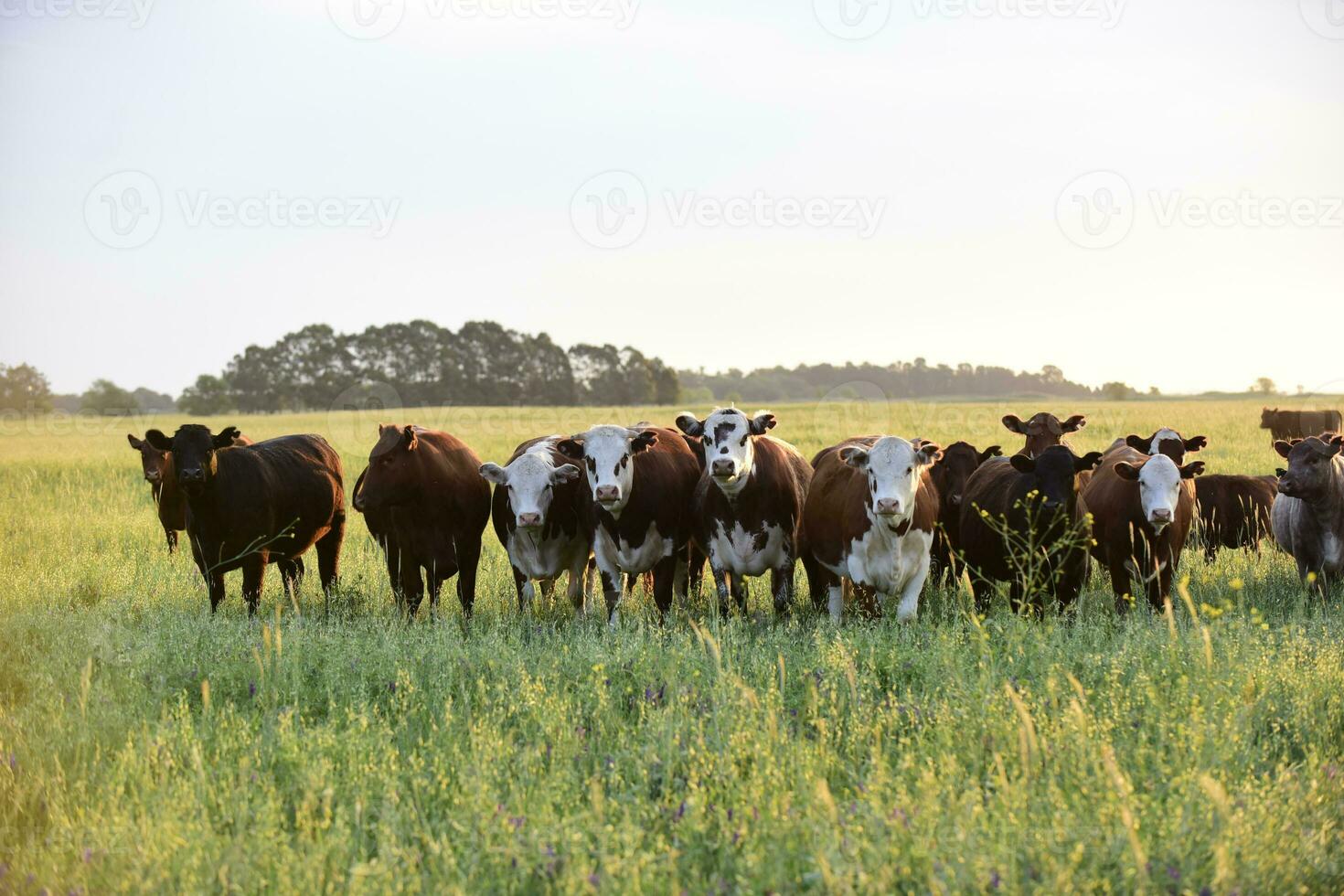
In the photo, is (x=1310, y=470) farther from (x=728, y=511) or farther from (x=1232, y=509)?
(x=728, y=511)

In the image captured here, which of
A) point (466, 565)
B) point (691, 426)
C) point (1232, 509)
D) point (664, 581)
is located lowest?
point (664, 581)

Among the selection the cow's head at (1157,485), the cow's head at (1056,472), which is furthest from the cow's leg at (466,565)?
the cow's head at (1157,485)

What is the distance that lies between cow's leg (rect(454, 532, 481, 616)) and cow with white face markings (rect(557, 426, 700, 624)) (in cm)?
123

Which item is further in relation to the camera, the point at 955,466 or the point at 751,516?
the point at 955,466

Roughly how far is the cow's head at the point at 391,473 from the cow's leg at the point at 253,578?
3.84 feet

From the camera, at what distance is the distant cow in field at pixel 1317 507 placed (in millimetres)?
10281

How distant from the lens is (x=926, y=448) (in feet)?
31.3

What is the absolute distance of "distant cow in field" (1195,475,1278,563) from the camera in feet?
44.6

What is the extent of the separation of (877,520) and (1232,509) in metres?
6.79

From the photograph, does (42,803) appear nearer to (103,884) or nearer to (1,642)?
(103,884)

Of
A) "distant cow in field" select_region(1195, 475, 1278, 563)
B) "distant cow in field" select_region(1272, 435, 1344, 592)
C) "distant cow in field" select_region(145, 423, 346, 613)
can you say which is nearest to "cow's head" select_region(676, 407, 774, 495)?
"distant cow in field" select_region(145, 423, 346, 613)

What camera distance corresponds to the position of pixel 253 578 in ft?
35.2

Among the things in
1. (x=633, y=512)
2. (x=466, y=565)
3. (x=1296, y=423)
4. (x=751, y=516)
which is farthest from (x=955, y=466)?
(x=1296, y=423)

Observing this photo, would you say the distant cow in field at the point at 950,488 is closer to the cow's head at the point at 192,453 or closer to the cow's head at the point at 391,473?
the cow's head at the point at 391,473
